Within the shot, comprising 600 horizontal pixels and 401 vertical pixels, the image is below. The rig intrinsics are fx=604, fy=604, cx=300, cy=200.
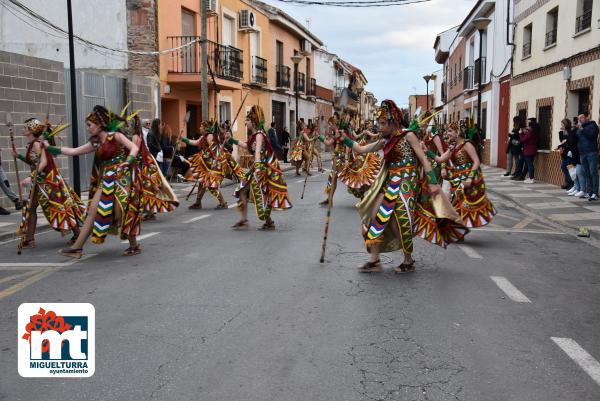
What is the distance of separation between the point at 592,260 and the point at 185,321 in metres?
5.36

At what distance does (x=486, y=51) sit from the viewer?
29469 millimetres

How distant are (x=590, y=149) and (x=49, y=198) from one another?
11.1 metres

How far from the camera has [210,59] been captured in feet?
76.5

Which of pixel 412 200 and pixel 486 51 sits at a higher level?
pixel 486 51

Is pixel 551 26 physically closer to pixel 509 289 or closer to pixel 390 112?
pixel 390 112

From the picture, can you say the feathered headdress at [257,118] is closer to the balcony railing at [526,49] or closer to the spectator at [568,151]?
the spectator at [568,151]

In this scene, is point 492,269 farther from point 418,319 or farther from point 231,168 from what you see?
point 231,168

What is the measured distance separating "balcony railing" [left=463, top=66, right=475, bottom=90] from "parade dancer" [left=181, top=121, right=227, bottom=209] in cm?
2217

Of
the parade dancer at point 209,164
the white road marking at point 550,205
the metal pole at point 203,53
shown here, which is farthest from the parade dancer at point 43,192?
the metal pole at point 203,53

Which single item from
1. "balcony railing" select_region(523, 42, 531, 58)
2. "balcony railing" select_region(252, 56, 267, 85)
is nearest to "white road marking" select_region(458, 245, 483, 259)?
"balcony railing" select_region(523, 42, 531, 58)

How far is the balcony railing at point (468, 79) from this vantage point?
3221 centimetres

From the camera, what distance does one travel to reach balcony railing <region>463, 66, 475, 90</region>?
32.2 meters

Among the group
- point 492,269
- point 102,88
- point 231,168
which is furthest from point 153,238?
point 102,88

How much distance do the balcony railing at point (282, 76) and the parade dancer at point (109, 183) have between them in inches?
1112
